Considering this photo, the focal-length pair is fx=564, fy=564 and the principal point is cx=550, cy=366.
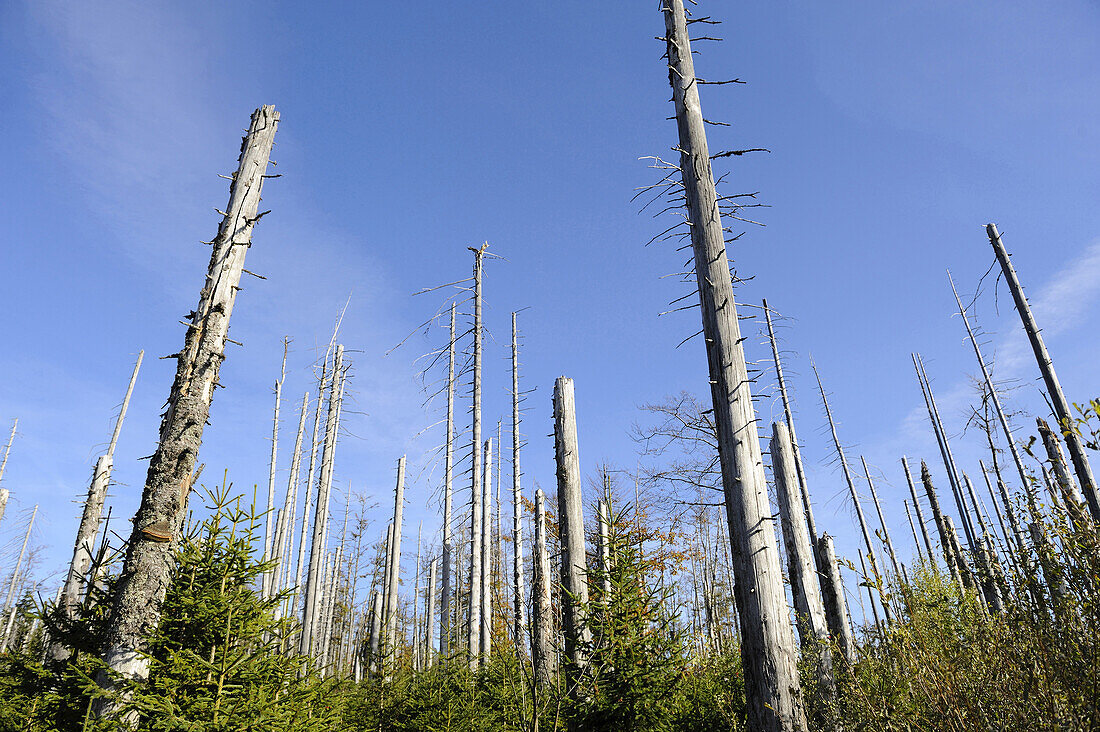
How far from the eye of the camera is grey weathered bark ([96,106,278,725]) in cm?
454

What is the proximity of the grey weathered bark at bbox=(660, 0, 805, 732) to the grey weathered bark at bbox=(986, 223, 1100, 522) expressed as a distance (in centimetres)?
864

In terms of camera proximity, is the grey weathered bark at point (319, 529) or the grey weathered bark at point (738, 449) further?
the grey weathered bark at point (319, 529)

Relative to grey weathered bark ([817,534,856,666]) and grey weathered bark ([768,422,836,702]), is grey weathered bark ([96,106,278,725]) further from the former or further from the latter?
grey weathered bark ([817,534,856,666])

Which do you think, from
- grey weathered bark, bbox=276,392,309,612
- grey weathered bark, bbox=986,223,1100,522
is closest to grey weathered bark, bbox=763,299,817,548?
grey weathered bark, bbox=986,223,1100,522

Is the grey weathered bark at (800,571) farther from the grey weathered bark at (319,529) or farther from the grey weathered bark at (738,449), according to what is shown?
the grey weathered bark at (319,529)

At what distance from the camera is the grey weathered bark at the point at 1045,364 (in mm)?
9938

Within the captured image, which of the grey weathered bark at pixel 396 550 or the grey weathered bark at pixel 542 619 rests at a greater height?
the grey weathered bark at pixel 396 550

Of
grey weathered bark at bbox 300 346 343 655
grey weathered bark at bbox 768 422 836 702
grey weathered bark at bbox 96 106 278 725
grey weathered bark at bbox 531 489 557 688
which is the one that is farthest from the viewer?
grey weathered bark at bbox 300 346 343 655

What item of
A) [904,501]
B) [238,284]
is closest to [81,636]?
[238,284]

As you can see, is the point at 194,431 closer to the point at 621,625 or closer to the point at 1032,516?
the point at 621,625

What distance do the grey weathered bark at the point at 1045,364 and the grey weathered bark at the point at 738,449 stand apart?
864cm

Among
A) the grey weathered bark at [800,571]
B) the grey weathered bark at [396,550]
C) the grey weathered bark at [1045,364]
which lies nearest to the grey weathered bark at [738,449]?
the grey weathered bark at [800,571]

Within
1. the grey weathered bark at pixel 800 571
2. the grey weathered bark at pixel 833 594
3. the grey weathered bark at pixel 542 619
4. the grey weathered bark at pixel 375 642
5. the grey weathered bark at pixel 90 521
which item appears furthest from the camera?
the grey weathered bark at pixel 90 521

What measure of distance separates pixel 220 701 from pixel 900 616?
428cm
